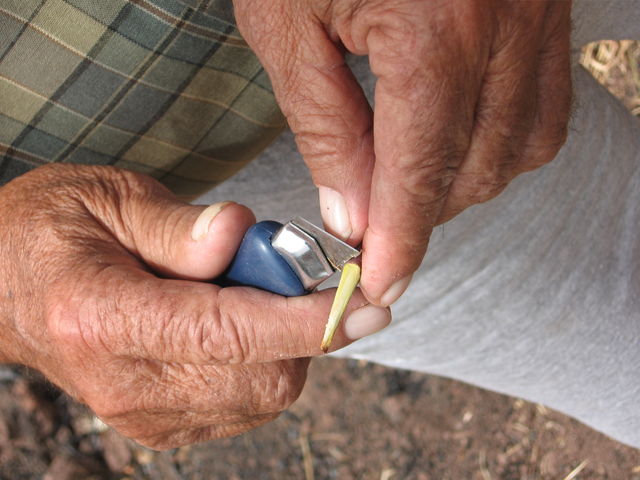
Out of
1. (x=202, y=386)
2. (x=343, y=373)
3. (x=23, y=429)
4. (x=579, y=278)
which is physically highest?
(x=579, y=278)

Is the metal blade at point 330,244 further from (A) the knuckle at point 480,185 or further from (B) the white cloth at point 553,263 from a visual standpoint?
(B) the white cloth at point 553,263

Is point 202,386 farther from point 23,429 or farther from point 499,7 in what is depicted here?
point 23,429

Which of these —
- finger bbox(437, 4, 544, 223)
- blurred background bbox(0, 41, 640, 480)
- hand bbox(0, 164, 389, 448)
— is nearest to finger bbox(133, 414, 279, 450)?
hand bbox(0, 164, 389, 448)

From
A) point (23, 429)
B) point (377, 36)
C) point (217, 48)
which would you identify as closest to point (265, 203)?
point (217, 48)

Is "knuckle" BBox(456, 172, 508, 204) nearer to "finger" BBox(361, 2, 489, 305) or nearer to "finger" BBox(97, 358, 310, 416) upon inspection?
"finger" BBox(361, 2, 489, 305)

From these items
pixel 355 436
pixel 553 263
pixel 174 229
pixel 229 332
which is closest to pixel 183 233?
pixel 174 229

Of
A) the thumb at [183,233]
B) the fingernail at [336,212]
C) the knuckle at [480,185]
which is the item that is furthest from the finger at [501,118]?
the thumb at [183,233]
